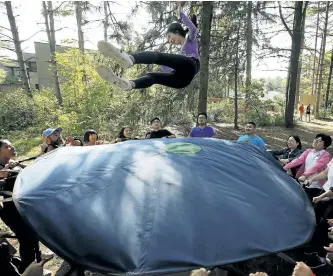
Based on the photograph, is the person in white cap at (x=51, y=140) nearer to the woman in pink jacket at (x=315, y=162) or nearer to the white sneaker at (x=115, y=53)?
the white sneaker at (x=115, y=53)

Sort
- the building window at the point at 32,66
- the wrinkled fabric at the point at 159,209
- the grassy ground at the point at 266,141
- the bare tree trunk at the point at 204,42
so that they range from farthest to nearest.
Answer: the building window at the point at 32,66
the bare tree trunk at the point at 204,42
the grassy ground at the point at 266,141
the wrinkled fabric at the point at 159,209

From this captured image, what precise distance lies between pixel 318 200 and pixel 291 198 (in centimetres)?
52

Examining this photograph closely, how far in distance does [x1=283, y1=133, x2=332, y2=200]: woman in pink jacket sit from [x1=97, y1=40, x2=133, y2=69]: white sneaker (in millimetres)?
→ 2166

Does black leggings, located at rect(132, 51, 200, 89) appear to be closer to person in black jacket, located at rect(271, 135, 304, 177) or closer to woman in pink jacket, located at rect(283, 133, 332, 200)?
woman in pink jacket, located at rect(283, 133, 332, 200)

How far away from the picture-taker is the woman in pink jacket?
9.73 ft

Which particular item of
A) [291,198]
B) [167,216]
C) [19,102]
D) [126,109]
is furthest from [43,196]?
[19,102]

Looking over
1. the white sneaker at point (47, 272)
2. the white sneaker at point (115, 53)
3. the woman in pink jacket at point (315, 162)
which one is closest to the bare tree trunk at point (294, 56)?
the woman in pink jacket at point (315, 162)

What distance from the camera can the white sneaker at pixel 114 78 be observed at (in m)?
3.02

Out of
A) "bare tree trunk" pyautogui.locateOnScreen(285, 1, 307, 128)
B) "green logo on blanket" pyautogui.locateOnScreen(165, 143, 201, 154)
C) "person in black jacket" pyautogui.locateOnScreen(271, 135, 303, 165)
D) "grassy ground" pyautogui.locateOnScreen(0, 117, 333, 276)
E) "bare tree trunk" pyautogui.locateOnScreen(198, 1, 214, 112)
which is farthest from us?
"bare tree trunk" pyautogui.locateOnScreen(285, 1, 307, 128)

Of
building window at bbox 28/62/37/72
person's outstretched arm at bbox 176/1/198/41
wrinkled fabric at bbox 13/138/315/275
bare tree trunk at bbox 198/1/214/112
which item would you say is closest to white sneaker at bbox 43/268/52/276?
wrinkled fabric at bbox 13/138/315/275

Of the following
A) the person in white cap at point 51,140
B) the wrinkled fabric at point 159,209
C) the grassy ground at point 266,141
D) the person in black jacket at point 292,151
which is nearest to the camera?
the wrinkled fabric at point 159,209

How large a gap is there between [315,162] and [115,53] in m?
2.39

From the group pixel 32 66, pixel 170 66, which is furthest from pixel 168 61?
pixel 32 66

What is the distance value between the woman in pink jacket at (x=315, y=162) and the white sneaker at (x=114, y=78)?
2094 mm
